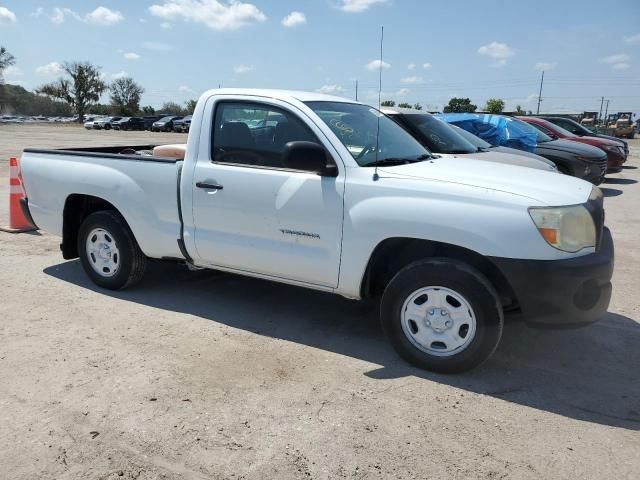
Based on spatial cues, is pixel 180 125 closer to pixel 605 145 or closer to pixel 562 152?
pixel 605 145

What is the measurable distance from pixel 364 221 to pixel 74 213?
321 cm

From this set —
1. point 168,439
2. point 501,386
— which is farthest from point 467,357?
point 168,439

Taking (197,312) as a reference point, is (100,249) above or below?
above

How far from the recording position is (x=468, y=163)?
4.40 meters

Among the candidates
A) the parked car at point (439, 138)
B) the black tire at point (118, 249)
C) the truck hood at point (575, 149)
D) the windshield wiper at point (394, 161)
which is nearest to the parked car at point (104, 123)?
the truck hood at point (575, 149)

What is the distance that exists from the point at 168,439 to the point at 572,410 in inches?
92.7

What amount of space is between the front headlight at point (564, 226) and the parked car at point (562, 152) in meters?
8.46

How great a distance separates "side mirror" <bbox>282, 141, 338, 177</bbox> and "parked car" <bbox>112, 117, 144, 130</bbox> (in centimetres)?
4965

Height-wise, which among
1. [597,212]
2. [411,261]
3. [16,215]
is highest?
[597,212]

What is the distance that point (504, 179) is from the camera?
375 centimetres

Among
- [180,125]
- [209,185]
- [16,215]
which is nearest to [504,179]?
[209,185]

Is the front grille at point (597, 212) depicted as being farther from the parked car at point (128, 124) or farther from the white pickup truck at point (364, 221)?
the parked car at point (128, 124)

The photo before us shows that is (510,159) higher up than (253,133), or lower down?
lower down

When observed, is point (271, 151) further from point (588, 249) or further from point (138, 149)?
point (138, 149)
